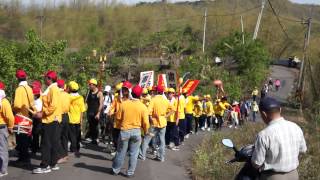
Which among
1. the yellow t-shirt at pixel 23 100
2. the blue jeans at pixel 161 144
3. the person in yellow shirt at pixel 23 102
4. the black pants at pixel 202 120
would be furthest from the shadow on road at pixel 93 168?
the black pants at pixel 202 120

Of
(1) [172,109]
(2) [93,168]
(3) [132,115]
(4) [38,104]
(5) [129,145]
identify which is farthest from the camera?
(1) [172,109]

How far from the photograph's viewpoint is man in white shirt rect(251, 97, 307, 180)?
591 centimetres

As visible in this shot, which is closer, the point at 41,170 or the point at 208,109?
the point at 41,170

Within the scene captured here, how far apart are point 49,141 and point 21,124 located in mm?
696

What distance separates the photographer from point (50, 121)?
10.0m

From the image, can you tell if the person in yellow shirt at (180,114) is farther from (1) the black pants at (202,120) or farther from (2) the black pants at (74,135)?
(1) the black pants at (202,120)

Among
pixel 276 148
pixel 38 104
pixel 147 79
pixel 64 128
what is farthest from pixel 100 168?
pixel 276 148

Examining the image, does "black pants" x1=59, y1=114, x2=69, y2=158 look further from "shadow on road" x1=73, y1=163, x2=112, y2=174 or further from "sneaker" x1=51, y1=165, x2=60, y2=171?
"sneaker" x1=51, y1=165, x2=60, y2=171

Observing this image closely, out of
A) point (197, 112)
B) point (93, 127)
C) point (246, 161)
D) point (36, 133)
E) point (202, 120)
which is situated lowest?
point (202, 120)

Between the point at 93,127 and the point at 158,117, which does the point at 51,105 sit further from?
the point at 93,127

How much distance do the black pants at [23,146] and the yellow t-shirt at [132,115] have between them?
1.94 m

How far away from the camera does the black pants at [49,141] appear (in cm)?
1006

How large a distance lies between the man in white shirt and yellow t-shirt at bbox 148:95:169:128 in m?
6.53

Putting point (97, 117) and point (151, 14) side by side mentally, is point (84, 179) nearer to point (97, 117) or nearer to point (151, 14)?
point (97, 117)
